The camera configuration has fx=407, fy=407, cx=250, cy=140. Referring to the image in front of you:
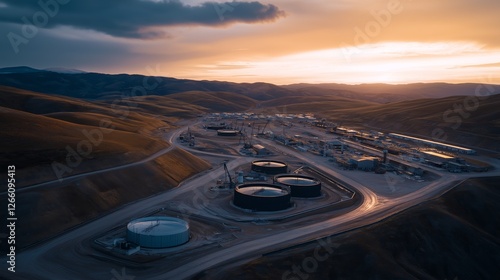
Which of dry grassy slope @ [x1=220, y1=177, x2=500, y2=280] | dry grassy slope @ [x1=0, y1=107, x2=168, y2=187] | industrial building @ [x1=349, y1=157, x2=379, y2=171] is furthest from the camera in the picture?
industrial building @ [x1=349, y1=157, x2=379, y2=171]

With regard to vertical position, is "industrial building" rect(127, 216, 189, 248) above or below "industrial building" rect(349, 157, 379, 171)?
below

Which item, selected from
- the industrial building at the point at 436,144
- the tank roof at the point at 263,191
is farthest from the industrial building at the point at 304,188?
the industrial building at the point at 436,144

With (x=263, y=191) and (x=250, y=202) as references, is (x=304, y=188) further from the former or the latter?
(x=250, y=202)

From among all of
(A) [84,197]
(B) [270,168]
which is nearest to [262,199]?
(A) [84,197]

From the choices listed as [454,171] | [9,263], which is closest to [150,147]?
[9,263]

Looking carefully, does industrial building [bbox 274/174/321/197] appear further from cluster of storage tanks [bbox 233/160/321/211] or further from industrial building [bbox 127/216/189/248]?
industrial building [bbox 127/216/189/248]

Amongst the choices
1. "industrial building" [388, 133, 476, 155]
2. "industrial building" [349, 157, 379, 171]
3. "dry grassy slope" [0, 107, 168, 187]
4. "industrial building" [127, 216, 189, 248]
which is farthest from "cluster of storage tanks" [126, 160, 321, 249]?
"industrial building" [388, 133, 476, 155]
